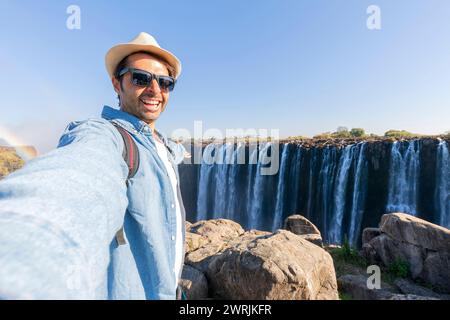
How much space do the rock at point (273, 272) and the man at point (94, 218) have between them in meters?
2.70

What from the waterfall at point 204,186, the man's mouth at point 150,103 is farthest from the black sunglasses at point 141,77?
the waterfall at point 204,186

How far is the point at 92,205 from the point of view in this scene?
828 millimetres

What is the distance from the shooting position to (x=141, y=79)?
6.29 ft

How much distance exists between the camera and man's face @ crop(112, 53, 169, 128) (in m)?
1.85

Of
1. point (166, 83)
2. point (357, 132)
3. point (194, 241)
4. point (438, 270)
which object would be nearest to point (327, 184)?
point (438, 270)

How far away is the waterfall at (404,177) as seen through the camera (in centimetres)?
1898

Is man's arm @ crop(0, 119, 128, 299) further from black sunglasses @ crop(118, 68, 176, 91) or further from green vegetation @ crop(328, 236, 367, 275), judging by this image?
green vegetation @ crop(328, 236, 367, 275)

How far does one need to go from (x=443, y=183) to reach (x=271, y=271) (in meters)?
20.8

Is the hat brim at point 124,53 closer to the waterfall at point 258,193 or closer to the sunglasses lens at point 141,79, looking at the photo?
the sunglasses lens at point 141,79

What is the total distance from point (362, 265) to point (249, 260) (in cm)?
780

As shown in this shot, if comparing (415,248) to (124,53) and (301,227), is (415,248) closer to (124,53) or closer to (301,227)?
(301,227)

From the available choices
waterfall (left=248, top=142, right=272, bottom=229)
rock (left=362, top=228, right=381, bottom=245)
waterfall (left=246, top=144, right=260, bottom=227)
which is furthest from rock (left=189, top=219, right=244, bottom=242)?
waterfall (left=246, top=144, right=260, bottom=227)
